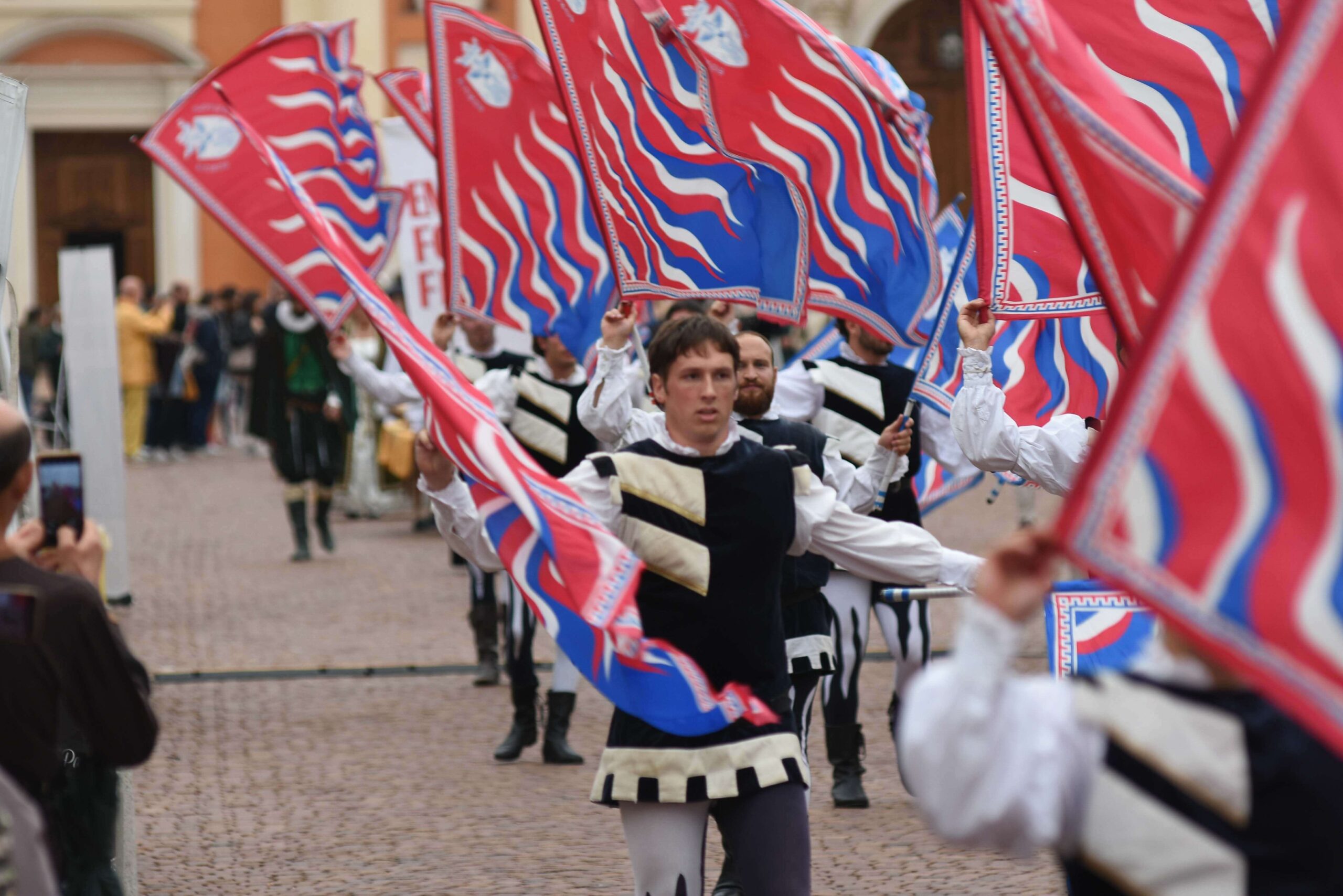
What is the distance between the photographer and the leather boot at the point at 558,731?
7652mm

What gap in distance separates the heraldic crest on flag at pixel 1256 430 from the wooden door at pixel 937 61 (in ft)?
97.9

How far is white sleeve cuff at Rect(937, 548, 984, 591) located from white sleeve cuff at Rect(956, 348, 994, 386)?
990 mm

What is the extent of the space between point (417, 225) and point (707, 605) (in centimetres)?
757

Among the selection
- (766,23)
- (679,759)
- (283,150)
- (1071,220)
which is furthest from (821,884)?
(283,150)

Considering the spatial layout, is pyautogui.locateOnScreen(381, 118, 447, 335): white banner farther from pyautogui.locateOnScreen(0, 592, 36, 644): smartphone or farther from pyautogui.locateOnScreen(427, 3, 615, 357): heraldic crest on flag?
pyautogui.locateOnScreen(0, 592, 36, 644): smartphone

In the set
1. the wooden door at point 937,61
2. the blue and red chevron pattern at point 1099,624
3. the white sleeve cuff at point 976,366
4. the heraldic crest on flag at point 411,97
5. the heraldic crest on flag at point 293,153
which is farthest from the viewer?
the wooden door at point 937,61

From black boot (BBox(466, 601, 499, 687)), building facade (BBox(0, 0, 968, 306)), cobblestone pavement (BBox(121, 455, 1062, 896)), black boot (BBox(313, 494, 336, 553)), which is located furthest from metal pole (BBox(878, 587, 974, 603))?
building facade (BBox(0, 0, 968, 306))

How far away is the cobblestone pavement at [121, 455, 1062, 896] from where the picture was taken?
5.92 metres

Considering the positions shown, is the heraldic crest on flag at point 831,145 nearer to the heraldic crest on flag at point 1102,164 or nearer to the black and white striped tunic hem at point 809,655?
the black and white striped tunic hem at point 809,655

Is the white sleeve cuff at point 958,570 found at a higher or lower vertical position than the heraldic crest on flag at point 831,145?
lower

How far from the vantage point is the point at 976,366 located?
5.07 meters

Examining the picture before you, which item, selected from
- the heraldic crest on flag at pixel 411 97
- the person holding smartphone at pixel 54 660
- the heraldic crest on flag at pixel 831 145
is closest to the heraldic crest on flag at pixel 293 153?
the heraldic crest on flag at pixel 411 97

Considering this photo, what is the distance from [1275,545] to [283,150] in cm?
685

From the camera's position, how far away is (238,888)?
5812mm
